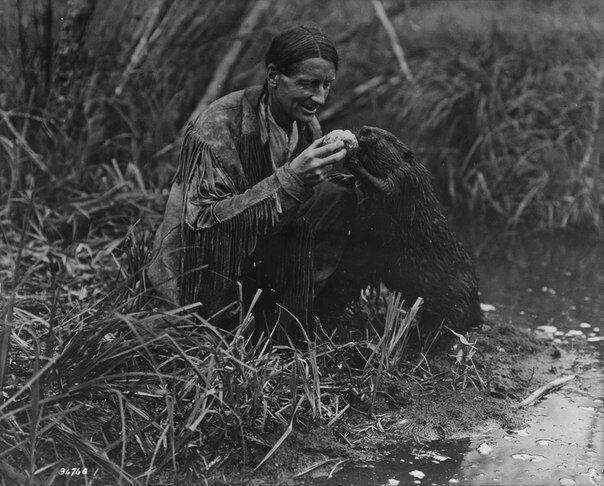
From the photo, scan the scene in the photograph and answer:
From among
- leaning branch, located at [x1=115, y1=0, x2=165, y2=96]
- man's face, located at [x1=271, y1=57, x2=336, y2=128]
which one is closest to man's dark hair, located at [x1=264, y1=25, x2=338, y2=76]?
man's face, located at [x1=271, y1=57, x2=336, y2=128]

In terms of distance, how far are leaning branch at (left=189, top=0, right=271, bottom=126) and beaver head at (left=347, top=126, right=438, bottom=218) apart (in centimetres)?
272

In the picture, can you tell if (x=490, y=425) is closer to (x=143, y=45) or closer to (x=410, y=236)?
(x=410, y=236)

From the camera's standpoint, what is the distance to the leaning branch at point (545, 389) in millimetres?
4129

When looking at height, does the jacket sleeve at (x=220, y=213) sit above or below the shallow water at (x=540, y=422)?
above

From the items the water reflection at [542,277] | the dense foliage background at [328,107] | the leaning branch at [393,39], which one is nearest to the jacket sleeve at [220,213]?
the dense foliage background at [328,107]

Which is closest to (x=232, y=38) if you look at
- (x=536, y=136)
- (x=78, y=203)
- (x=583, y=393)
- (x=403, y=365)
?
(x=78, y=203)

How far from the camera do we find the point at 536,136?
711cm

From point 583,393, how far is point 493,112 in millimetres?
3150

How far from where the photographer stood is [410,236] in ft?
14.2

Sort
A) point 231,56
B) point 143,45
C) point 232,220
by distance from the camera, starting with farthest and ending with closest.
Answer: point 231,56, point 143,45, point 232,220

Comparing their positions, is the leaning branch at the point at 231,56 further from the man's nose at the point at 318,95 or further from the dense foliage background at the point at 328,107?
the man's nose at the point at 318,95

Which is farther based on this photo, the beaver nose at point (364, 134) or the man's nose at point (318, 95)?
the beaver nose at point (364, 134)

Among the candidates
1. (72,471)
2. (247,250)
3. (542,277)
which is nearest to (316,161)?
(247,250)

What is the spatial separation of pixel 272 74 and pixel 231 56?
3170 millimetres
